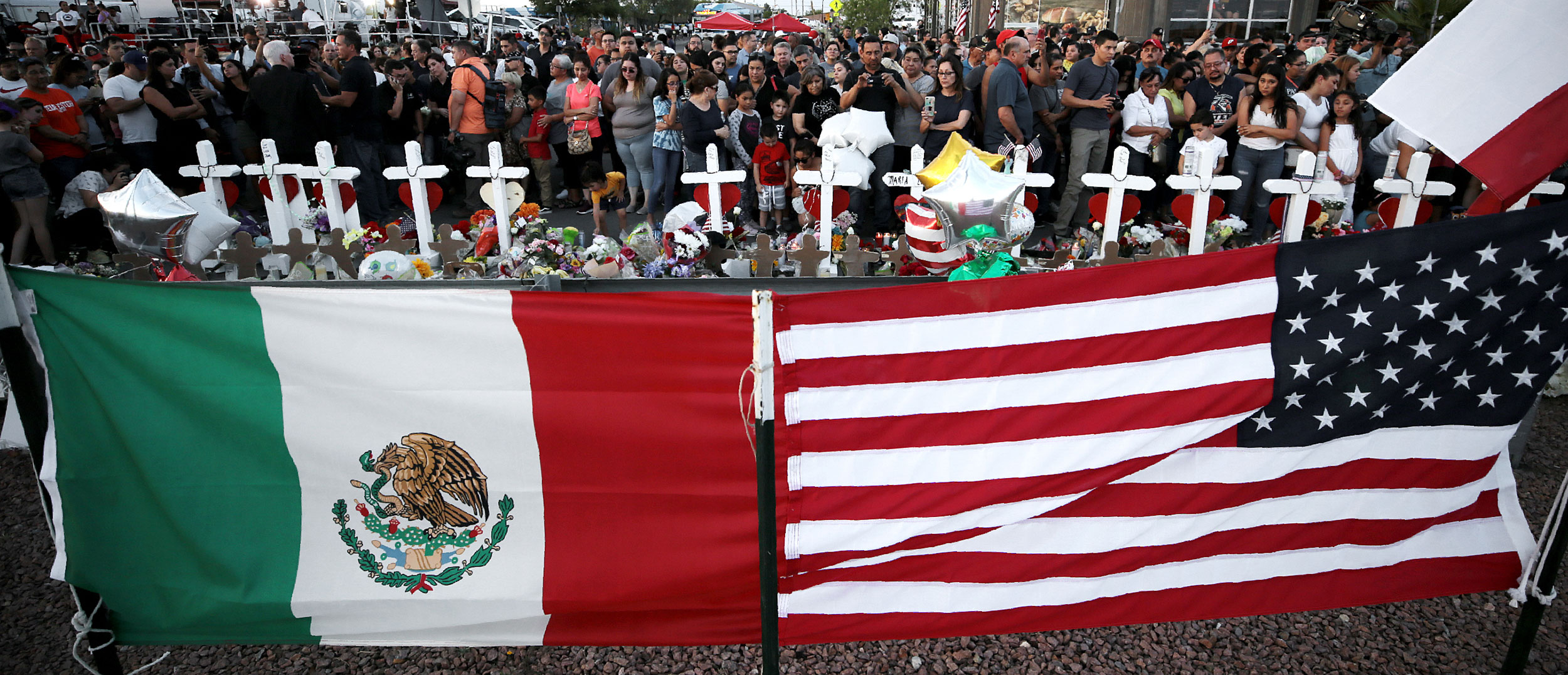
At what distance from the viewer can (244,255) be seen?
20.0 ft

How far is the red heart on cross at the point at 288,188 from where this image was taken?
6.90 m

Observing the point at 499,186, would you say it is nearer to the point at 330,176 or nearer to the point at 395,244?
the point at 395,244

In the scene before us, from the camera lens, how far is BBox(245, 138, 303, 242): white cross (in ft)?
22.0

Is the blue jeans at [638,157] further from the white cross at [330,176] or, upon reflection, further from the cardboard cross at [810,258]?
the cardboard cross at [810,258]

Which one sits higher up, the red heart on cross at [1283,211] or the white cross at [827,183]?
the white cross at [827,183]

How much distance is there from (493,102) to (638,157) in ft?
6.01

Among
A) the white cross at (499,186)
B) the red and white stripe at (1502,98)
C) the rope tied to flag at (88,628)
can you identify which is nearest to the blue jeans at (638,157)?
the white cross at (499,186)

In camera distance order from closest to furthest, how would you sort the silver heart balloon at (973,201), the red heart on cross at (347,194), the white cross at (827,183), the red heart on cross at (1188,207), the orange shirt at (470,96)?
the silver heart balloon at (973,201), the red heart on cross at (1188,207), the white cross at (827,183), the red heart on cross at (347,194), the orange shirt at (470,96)

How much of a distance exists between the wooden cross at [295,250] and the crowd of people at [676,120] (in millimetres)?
1993

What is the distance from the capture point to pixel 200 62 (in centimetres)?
1044

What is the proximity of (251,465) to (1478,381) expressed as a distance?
147 inches

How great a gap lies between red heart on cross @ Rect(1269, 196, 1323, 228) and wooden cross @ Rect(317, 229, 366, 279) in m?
6.34

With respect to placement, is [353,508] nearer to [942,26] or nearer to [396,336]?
[396,336]

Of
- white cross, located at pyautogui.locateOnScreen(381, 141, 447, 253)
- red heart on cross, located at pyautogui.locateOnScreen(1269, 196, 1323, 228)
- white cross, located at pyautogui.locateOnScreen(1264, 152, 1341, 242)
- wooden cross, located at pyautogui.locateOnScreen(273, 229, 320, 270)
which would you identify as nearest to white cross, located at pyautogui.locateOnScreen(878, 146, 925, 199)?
white cross, located at pyautogui.locateOnScreen(1264, 152, 1341, 242)
